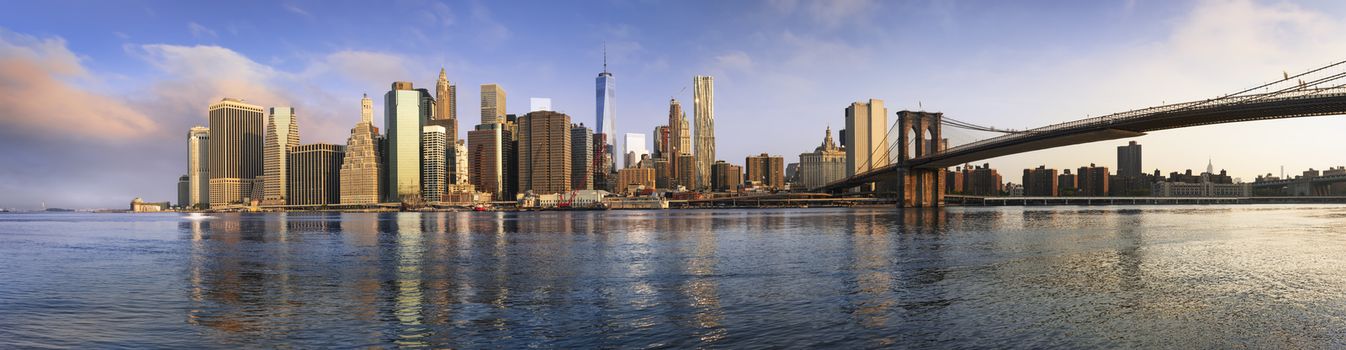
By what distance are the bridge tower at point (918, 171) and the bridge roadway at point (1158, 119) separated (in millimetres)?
5470

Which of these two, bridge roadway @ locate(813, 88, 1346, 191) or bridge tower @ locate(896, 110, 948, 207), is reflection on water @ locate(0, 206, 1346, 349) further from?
bridge tower @ locate(896, 110, 948, 207)

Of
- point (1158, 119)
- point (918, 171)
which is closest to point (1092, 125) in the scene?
point (1158, 119)

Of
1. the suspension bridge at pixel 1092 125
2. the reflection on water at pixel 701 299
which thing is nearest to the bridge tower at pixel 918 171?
the suspension bridge at pixel 1092 125

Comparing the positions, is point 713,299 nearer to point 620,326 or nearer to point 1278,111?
point 620,326

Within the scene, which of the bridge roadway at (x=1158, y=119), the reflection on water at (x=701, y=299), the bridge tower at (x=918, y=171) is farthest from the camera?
the bridge tower at (x=918, y=171)

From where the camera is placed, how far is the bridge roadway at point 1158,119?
156 feet

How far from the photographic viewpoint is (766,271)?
78.3 ft

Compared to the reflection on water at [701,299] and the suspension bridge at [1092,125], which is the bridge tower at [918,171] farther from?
the reflection on water at [701,299]

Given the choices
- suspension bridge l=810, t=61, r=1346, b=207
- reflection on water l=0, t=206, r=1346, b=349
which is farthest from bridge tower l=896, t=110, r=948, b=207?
reflection on water l=0, t=206, r=1346, b=349

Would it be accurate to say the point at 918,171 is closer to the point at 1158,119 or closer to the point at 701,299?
the point at 1158,119

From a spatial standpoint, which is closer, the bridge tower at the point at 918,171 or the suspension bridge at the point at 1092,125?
the suspension bridge at the point at 1092,125

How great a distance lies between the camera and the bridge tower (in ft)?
362

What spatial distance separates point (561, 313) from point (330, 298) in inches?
263

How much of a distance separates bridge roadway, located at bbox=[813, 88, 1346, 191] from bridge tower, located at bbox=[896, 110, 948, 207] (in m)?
5.47
